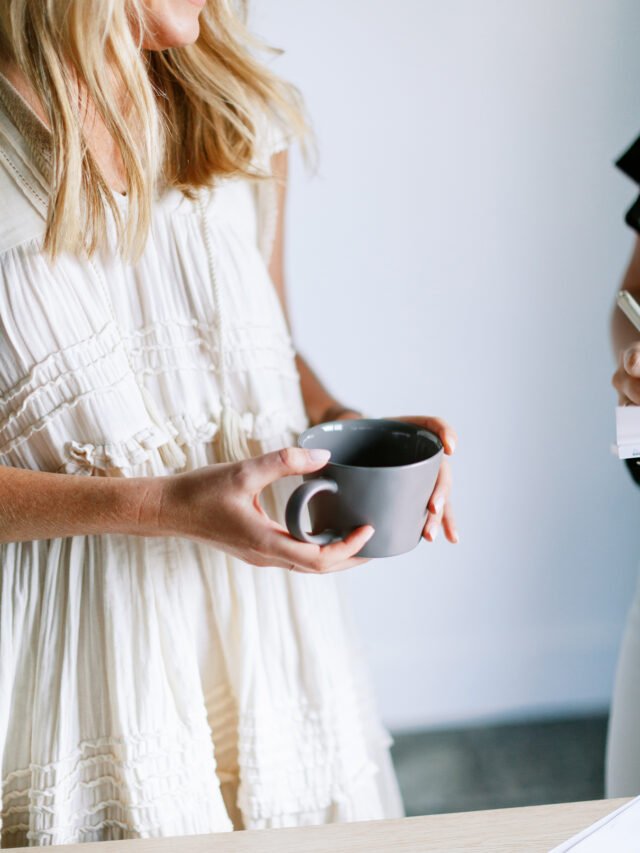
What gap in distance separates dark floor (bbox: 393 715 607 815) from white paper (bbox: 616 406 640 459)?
0.99 metres

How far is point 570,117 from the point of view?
3.50 feet

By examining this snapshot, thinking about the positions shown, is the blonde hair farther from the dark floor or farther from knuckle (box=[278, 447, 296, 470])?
the dark floor

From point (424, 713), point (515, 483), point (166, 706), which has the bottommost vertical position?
point (424, 713)

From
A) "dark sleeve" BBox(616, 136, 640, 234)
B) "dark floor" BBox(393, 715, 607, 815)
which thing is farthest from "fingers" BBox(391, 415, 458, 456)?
"dark floor" BBox(393, 715, 607, 815)

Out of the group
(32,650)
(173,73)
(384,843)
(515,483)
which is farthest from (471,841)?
(515,483)

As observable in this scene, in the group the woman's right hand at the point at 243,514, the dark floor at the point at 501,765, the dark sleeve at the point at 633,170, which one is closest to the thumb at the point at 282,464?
the woman's right hand at the point at 243,514

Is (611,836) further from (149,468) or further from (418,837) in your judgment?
(149,468)

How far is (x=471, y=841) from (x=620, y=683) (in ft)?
1.28

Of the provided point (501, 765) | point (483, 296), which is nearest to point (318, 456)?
point (483, 296)

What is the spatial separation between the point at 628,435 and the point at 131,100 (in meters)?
0.45

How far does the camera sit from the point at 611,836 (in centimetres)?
43

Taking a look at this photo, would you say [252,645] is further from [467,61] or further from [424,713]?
[424,713]

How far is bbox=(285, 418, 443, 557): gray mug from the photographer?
48 cm

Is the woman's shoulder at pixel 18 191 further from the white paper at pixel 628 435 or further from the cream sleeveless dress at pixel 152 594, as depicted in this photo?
the white paper at pixel 628 435
